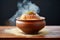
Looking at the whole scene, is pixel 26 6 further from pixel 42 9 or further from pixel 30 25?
pixel 30 25

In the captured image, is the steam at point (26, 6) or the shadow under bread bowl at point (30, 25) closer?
the shadow under bread bowl at point (30, 25)

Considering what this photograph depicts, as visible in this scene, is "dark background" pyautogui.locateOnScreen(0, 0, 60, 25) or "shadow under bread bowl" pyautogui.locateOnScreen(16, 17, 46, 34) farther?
"dark background" pyautogui.locateOnScreen(0, 0, 60, 25)

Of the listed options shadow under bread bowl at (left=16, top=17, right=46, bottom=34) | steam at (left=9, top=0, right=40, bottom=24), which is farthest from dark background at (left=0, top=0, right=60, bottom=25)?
shadow under bread bowl at (left=16, top=17, right=46, bottom=34)

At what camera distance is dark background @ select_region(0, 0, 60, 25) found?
2617 millimetres

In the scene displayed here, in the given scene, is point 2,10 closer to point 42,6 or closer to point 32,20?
point 42,6

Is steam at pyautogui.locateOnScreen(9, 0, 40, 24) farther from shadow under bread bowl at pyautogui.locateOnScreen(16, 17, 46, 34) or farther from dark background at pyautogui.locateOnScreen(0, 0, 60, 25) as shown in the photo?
shadow under bread bowl at pyautogui.locateOnScreen(16, 17, 46, 34)

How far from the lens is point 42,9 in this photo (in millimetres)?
2637

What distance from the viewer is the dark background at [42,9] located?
2.62m

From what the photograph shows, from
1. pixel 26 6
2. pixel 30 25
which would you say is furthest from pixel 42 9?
pixel 30 25

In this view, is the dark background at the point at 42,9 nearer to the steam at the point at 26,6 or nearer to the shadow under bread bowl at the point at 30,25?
the steam at the point at 26,6

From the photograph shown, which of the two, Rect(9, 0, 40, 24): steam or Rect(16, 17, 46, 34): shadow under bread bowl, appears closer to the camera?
Rect(16, 17, 46, 34): shadow under bread bowl

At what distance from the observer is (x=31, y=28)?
1131 millimetres

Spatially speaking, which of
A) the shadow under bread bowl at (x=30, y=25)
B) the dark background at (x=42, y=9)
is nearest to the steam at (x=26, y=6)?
the dark background at (x=42, y=9)

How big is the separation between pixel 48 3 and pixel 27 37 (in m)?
1.68
